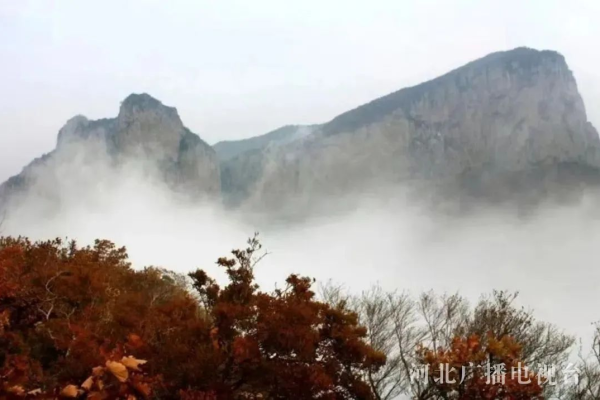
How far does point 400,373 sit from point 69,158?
101 metres

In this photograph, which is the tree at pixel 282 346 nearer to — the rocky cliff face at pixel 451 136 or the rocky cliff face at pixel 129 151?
the rocky cliff face at pixel 451 136

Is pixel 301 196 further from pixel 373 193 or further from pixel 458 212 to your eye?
pixel 458 212

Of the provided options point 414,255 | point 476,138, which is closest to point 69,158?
point 414,255

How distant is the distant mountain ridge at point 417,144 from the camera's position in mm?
103438

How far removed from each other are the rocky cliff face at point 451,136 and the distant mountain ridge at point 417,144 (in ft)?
0.70

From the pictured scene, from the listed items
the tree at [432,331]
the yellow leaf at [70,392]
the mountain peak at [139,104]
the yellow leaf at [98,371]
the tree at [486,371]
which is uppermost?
the mountain peak at [139,104]

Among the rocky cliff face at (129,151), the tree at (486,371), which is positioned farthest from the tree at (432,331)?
the rocky cliff face at (129,151)

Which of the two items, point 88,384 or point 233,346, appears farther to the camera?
point 233,346

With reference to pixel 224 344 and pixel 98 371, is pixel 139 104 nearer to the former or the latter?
pixel 224 344

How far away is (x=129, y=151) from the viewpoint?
345ft

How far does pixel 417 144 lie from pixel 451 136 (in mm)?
7142

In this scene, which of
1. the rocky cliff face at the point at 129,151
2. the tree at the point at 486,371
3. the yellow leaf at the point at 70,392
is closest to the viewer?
the yellow leaf at the point at 70,392

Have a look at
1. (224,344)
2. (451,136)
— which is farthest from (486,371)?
(451,136)

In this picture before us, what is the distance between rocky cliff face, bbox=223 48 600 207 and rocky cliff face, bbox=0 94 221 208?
16.5 metres
